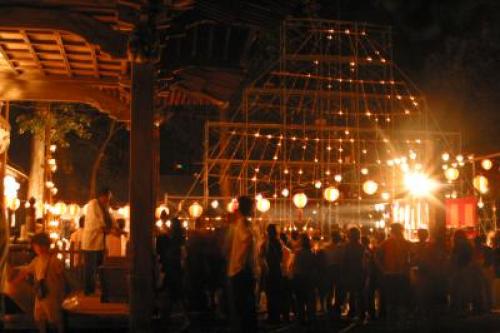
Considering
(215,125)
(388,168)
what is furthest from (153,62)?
(388,168)

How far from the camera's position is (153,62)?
8.68m

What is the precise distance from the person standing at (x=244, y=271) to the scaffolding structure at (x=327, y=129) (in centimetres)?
1766

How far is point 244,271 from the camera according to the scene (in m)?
8.17

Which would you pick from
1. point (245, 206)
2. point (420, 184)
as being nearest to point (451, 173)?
point (420, 184)

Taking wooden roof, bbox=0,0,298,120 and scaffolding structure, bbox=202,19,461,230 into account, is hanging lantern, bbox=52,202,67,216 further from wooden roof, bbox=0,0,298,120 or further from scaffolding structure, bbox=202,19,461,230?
wooden roof, bbox=0,0,298,120

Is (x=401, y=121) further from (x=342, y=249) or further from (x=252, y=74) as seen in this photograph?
(x=342, y=249)

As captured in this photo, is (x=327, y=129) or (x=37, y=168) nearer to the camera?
(x=327, y=129)

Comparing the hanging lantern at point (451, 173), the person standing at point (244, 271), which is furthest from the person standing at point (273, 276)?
the hanging lantern at point (451, 173)

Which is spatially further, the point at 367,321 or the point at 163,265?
the point at 367,321

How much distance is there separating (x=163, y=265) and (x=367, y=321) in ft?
13.2

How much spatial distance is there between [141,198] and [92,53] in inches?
167

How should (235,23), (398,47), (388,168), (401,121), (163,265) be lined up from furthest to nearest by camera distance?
(398,47)
(401,121)
(388,168)
(163,265)
(235,23)

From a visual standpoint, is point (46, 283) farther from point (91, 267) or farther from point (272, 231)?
point (272, 231)

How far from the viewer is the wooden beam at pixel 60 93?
43.6ft
